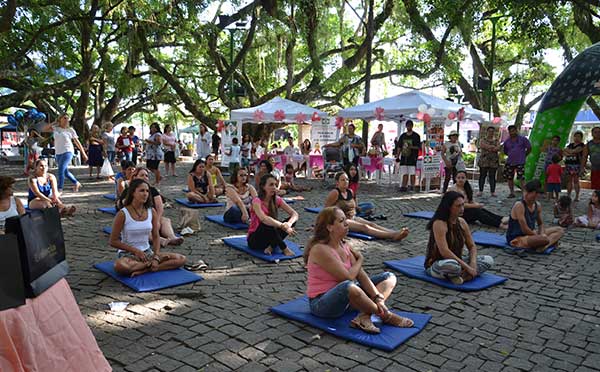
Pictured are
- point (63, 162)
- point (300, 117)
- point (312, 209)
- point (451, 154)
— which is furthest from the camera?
point (300, 117)

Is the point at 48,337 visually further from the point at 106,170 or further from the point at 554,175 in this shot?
the point at 106,170

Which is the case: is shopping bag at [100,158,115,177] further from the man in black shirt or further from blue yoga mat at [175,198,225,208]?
the man in black shirt

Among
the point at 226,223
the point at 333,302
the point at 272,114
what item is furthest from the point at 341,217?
the point at 272,114

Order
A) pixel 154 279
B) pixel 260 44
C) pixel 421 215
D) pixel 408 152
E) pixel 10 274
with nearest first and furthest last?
pixel 10 274 → pixel 154 279 → pixel 421 215 → pixel 408 152 → pixel 260 44

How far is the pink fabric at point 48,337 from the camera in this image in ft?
7.48

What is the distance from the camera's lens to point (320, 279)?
12.6ft

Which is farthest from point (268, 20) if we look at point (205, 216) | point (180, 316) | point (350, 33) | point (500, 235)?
point (180, 316)

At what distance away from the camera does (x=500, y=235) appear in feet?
23.8

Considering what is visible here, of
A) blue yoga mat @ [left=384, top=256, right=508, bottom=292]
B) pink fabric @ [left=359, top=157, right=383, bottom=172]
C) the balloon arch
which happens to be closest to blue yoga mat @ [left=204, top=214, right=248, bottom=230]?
blue yoga mat @ [left=384, top=256, right=508, bottom=292]

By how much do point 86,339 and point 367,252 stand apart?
405 centimetres

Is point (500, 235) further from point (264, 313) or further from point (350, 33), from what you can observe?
point (350, 33)

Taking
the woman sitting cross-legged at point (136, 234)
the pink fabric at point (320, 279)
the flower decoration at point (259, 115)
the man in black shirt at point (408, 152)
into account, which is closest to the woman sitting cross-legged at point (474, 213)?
the man in black shirt at point (408, 152)

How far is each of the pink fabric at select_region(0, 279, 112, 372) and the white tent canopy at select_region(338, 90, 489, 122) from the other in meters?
10.8

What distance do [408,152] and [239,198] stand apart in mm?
5880
